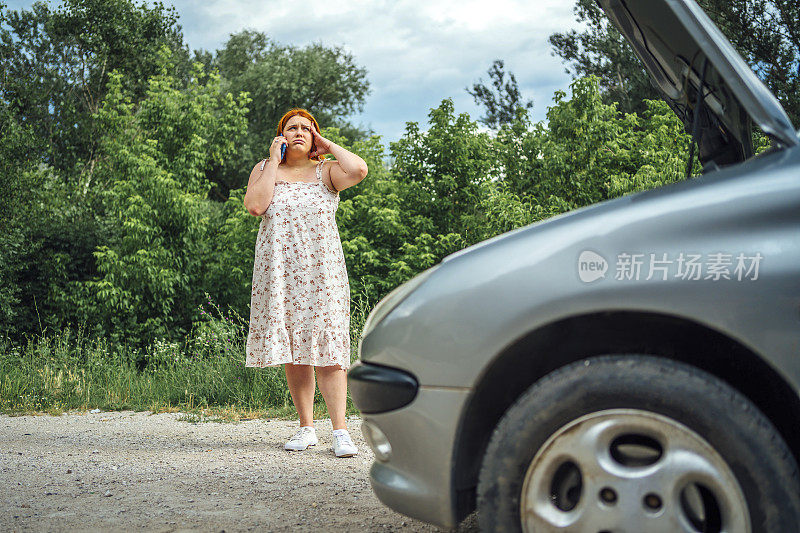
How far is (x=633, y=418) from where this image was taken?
1.74 meters

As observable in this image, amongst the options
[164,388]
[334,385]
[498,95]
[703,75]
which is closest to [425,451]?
[703,75]

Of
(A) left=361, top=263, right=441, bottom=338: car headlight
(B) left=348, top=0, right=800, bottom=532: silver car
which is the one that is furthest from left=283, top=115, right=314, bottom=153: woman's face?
(B) left=348, top=0, right=800, bottom=532: silver car

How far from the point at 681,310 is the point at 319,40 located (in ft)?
114

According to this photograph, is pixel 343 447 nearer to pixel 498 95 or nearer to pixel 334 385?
pixel 334 385

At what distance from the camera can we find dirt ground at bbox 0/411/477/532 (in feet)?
9.69

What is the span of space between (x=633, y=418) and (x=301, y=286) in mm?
2887

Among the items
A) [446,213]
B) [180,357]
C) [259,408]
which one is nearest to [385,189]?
[446,213]

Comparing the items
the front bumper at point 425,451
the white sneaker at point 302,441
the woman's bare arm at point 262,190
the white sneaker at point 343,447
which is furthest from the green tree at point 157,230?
the front bumper at point 425,451

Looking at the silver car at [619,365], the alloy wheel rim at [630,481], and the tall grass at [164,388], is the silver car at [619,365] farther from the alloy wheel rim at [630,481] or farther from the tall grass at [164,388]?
the tall grass at [164,388]

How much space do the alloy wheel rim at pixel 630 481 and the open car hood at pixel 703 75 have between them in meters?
0.86

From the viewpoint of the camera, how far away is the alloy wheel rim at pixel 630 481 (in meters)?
1.68

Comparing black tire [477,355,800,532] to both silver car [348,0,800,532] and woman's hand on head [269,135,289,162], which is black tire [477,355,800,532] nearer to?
silver car [348,0,800,532]

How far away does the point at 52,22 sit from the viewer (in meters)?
31.0

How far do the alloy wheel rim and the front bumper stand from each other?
222mm
